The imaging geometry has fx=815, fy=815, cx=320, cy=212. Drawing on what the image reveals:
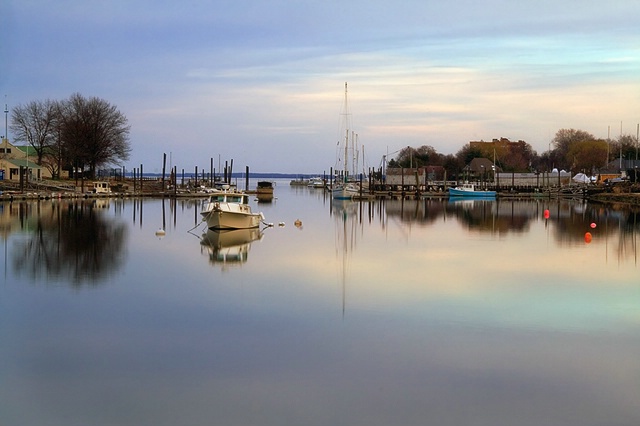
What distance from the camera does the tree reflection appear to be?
25.4m

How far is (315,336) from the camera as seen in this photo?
655 inches

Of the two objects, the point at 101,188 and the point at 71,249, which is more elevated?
the point at 101,188

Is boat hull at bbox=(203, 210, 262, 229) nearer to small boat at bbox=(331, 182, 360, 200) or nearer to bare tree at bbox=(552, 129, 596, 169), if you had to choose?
small boat at bbox=(331, 182, 360, 200)

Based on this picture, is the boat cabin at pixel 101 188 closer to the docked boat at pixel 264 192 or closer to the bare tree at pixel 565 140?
the docked boat at pixel 264 192

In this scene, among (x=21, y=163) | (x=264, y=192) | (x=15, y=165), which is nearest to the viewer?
(x=15, y=165)

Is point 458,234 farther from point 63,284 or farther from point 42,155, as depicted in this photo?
point 42,155

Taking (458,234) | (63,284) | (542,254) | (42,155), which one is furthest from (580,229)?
(42,155)

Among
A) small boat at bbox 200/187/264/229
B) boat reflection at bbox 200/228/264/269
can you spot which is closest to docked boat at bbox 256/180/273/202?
small boat at bbox 200/187/264/229

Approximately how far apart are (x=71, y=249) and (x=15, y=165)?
2529 inches

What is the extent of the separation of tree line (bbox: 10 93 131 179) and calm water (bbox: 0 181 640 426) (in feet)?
211

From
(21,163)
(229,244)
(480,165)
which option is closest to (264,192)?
(21,163)

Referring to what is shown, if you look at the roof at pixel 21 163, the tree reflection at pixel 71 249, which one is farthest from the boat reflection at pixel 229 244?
the roof at pixel 21 163

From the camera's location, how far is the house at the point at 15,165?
8919cm

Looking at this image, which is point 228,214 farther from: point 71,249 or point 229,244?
point 71,249
